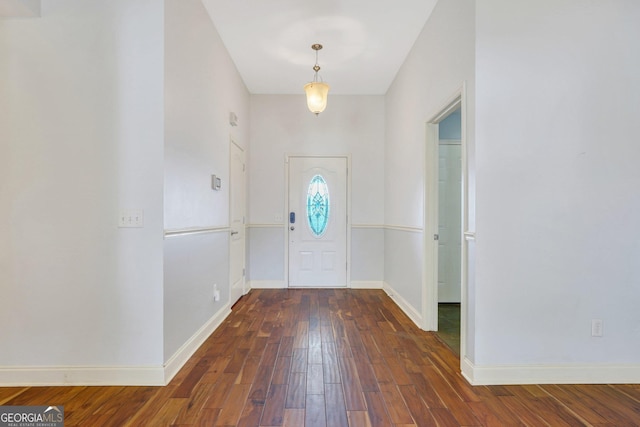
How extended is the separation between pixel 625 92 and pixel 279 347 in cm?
310

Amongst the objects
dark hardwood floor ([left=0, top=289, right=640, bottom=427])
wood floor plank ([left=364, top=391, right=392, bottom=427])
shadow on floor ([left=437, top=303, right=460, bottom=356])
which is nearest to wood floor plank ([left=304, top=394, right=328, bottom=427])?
dark hardwood floor ([left=0, top=289, right=640, bottom=427])

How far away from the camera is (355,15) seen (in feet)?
10.2

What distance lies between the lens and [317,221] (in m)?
5.08

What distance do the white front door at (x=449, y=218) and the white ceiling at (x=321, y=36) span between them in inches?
50.6

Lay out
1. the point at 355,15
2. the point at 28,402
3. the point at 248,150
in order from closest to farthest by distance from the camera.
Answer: the point at 28,402 → the point at 355,15 → the point at 248,150

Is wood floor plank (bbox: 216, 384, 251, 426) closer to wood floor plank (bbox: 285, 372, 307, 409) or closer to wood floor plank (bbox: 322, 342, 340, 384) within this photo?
wood floor plank (bbox: 285, 372, 307, 409)

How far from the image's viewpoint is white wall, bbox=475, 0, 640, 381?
2.21m

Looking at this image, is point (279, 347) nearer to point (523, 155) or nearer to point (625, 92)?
point (523, 155)

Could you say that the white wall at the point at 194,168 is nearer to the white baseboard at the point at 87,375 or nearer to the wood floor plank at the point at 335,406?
the white baseboard at the point at 87,375

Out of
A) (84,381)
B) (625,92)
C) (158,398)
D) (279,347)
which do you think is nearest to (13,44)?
(84,381)

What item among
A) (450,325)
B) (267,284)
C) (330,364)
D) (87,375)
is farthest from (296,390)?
(267,284)

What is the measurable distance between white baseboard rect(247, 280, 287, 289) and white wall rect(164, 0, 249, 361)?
1.29 metres

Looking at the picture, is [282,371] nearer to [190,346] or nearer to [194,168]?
[190,346]

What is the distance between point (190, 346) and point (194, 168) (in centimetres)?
141
